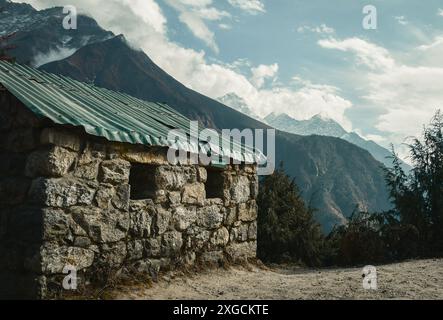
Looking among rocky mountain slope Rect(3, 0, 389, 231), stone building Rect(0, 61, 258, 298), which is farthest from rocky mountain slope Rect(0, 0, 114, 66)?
stone building Rect(0, 61, 258, 298)

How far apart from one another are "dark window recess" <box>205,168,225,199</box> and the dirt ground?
4.40ft

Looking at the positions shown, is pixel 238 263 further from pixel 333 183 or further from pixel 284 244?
pixel 333 183

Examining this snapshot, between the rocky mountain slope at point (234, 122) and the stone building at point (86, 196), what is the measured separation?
9571 cm

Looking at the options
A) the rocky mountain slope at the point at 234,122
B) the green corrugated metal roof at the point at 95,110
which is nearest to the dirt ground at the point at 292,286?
the green corrugated metal roof at the point at 95,110

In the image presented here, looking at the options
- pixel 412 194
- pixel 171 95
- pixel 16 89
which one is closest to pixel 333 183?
pixel 171 95

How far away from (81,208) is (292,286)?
3283 millimetres

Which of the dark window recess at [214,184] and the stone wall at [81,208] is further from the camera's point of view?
the dark window recess at [214,184]

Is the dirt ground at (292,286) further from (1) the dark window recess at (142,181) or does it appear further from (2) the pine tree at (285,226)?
(2) the pine tree at (285,226)

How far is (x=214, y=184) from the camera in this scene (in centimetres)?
787

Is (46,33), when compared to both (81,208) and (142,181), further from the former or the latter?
(81,208)

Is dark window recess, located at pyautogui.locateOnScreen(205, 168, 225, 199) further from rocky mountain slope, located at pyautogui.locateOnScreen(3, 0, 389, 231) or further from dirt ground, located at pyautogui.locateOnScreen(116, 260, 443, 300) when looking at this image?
rocky mountain slope, located at pyautogui.locateOnScreen(3, 0, 389, 231)

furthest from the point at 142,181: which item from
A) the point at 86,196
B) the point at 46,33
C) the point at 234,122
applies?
the point at 46,33

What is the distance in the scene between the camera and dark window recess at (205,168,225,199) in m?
7.80

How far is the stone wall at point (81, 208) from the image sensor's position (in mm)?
4953
